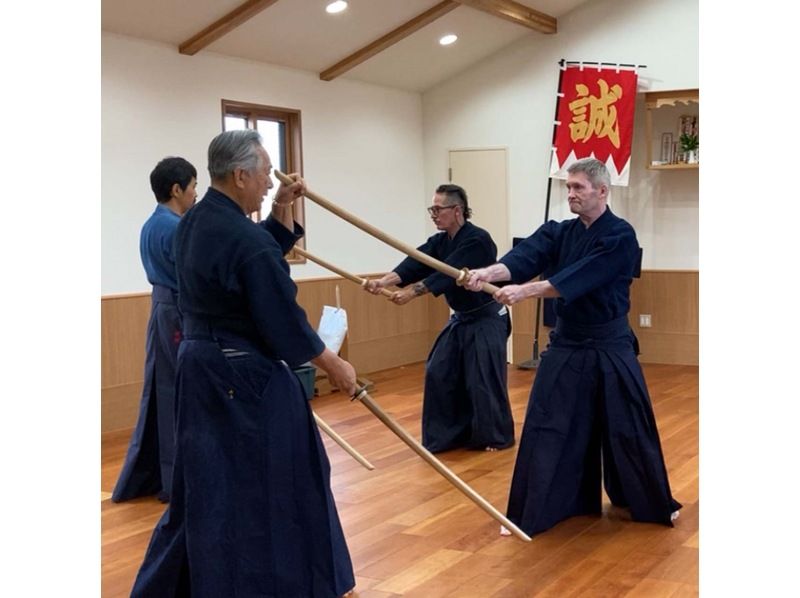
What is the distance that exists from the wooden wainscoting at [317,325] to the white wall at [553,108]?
1241 mm

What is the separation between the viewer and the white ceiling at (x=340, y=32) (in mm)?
5531

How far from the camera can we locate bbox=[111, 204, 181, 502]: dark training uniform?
3.89 m

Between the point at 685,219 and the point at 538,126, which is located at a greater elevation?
the point at 538,126

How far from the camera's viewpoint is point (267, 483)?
244cm

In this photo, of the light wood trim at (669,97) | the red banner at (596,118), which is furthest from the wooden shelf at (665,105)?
the red banner at (596,118)

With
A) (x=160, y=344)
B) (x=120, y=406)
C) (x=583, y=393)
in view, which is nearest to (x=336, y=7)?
(x=120, y=406)

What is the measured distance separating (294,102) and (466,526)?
14.2 ft

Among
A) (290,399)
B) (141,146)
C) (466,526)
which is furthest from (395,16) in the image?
(290,399)

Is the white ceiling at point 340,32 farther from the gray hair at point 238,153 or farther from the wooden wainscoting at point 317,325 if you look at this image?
the gray hair at point 238,153

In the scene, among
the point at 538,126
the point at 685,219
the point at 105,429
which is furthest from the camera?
the point at 538,126

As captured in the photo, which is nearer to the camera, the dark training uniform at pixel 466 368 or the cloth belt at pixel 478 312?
the dark training uniform at pixel 466 368

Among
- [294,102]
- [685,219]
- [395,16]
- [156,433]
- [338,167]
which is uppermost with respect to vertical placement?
[395,16]

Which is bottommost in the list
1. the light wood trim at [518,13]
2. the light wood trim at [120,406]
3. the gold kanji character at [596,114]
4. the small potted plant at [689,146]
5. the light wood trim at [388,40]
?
the light wood trim at [120,406]

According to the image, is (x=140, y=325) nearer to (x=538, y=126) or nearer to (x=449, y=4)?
(x=449, y=4)
